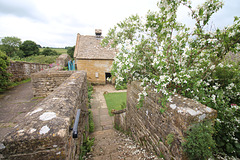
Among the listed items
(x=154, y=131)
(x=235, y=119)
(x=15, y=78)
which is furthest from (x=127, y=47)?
(x=15, y=78)

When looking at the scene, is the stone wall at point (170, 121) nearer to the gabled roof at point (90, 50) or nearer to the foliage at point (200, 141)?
the foliage at point (200, 141)

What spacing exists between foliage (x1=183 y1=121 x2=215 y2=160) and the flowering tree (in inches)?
25.0

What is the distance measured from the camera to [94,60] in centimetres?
1567

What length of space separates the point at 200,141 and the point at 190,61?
1.91 meters

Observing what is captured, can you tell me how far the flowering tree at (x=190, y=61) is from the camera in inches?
85.7

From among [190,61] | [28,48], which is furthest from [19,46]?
[190,61]

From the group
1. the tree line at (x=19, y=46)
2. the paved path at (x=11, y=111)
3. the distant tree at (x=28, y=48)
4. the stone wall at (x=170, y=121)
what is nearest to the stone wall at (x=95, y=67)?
the paved path at (x=11, y=111)

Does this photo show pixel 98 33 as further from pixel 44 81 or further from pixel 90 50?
pixel 44 81

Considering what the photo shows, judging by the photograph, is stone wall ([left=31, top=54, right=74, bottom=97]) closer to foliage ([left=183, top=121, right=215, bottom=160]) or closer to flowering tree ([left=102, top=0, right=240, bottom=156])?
flowering tree ([left=102, top=0, right=240, bottom=156])

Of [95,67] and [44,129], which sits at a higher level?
[95,67]

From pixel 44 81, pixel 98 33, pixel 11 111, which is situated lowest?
pixel 11 111

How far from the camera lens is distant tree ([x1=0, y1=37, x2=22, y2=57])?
Result: 33.3 metres

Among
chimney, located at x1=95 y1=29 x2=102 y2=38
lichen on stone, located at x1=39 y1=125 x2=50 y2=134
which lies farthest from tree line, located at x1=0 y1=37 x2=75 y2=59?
lichen on stone, located at x1=39 y1=125 x2=50 y2=134

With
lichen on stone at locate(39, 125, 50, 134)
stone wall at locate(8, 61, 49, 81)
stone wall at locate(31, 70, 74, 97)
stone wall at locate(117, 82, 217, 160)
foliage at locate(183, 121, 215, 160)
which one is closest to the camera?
lichen on stone at locate(39, 125, 50, 134)
